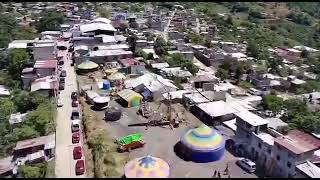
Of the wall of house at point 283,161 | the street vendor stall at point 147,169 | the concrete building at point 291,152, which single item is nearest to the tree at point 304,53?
the concrete building at point 291,152

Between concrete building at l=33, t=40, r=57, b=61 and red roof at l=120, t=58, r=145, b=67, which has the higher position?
concrete building at l=33, t=40, r=57, b=61

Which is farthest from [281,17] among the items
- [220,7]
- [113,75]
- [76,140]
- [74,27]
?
[76,140]

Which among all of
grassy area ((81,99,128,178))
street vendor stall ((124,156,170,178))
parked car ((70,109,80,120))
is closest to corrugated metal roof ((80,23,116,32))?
parked car ((70,109,80,120))

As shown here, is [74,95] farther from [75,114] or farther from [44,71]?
[44,71]

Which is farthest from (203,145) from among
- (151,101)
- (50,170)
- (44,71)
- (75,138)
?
(44,71)

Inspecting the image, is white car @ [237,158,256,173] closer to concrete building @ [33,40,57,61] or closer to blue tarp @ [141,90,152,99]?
blue tarp @ [141,90,152,99]

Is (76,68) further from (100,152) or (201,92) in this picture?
(100,152)
